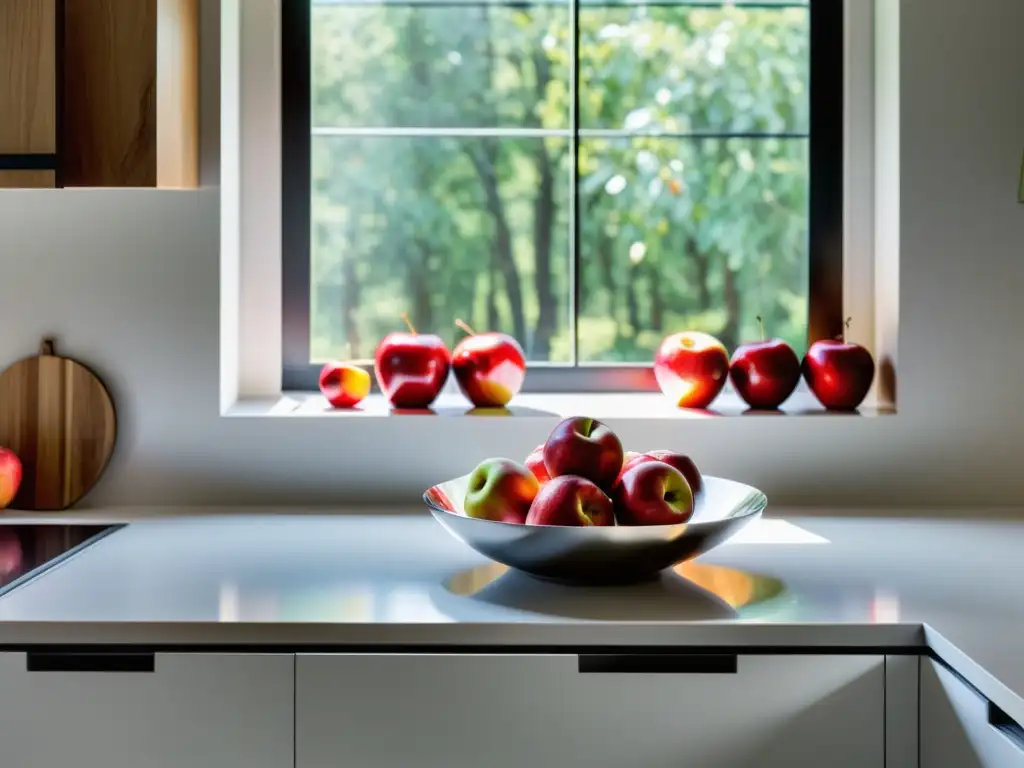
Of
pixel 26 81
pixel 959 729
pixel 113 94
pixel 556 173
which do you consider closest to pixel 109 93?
pixel 113 94

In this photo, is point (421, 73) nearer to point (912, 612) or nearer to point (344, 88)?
point (344, 88)

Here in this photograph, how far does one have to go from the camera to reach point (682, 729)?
1.23 meters

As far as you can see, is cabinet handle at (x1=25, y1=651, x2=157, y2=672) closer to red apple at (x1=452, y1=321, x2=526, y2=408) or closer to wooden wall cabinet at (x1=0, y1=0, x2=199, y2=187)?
wooden wall cabinet at (x1=0, y1=0, x2=199, y2=187)

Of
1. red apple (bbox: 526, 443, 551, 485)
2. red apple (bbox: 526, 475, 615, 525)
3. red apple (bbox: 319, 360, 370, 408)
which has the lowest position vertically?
red apple (bbox: 526, 475, 615, 525)

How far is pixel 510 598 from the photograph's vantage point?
4.31 feet

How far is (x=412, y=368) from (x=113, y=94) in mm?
652

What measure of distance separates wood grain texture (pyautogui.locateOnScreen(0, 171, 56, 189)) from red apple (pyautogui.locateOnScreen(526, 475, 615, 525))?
33.3 inches

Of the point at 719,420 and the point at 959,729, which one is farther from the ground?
the point at 719,420

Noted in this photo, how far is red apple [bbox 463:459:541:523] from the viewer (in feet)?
4.50

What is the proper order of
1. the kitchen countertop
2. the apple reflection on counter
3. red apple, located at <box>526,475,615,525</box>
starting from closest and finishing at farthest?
the kitchen countertop < red apple, located at <box>526,475,615,525</box> < the apple reflection on counter

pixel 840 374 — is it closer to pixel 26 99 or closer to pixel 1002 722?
pixel 1002 722

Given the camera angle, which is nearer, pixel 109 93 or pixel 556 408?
pixel 109 93

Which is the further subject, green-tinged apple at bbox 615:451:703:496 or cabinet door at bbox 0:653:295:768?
green-tinged apple at bbox 615:451:703:496

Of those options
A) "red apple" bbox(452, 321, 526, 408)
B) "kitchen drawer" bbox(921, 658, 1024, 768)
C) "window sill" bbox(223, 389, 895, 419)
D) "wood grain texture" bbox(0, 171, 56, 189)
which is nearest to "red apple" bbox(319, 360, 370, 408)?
"window sill" bbox(223, 389, 895, 419)
